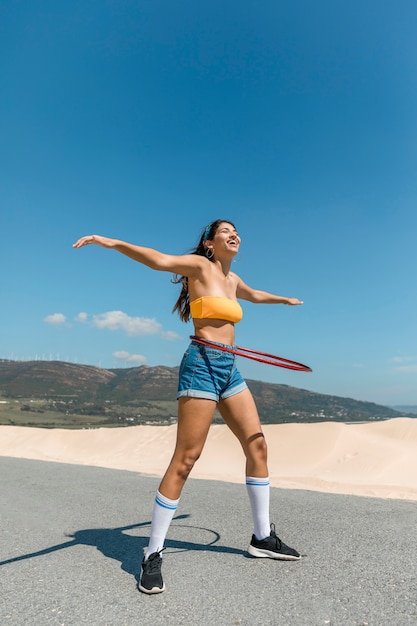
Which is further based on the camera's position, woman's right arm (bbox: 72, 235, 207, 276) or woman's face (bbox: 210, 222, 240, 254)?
woman's face (bbox: 210, 222, 240, 254)

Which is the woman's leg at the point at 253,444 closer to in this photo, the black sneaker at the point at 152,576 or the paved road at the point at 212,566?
the paved road at the point at 212,566

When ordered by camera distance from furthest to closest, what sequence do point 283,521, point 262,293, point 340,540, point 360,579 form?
point 283,521 → point 262,293 → point 340,540 → point 360,579

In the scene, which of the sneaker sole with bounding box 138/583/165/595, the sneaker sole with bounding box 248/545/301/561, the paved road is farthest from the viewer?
the sneaker sole with bounding box 248/545/301/561

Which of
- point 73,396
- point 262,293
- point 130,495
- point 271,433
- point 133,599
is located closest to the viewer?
point 133,599

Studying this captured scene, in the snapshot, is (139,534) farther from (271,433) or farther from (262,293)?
(271,433)

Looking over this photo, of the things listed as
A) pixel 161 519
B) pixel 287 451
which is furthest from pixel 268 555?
pixel 287 451

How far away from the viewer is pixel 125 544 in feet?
15.2

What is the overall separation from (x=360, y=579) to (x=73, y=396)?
71860 millimetres

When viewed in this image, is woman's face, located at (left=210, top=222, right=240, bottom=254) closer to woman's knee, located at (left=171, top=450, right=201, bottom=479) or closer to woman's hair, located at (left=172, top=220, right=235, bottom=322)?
woman's hair, located at (left=172, top=220, right=235, bottom=322)

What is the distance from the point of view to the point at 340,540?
449 centimetres

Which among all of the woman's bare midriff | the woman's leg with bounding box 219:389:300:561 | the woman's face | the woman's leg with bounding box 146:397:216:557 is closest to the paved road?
the woman's leg with bounding box 219:389:300:561

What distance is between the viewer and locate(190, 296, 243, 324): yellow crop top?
4008 mm

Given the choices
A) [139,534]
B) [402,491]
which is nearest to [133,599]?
[139,534]

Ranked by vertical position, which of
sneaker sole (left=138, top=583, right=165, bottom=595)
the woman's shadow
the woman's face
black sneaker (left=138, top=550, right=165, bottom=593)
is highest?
the woman's face
